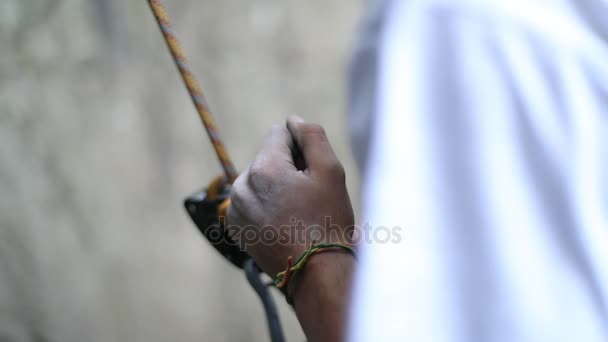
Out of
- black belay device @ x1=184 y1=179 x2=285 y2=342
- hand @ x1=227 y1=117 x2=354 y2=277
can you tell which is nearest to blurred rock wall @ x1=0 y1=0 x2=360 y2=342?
black belay device @ x1=184 y1=179 x2=285 y2=342

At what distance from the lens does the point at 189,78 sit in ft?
1.52

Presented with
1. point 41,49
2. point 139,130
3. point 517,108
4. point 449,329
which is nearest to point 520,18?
point 517,108

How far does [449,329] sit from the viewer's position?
0.73ft

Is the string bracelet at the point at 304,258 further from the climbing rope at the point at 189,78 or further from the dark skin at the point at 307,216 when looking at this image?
the climbing rope at the point at 189,78

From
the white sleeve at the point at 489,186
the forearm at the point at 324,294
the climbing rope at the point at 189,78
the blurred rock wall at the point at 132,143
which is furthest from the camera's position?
the blurred rock wall at the point at 132,143

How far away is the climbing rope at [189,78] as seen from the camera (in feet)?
1.44

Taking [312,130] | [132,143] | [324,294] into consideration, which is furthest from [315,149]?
[132,143]

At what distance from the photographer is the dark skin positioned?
1.12 ft

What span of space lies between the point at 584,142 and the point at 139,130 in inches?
40.3

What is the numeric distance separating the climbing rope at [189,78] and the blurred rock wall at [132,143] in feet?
1.91

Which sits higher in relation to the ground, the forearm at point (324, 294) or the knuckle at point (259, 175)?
the knuckle at point (259, 175)

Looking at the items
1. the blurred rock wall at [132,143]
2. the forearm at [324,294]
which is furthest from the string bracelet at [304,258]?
the blurred rock wall at [132,143]

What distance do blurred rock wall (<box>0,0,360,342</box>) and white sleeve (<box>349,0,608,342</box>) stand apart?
812 mm

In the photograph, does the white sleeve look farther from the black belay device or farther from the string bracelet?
the black belay device
